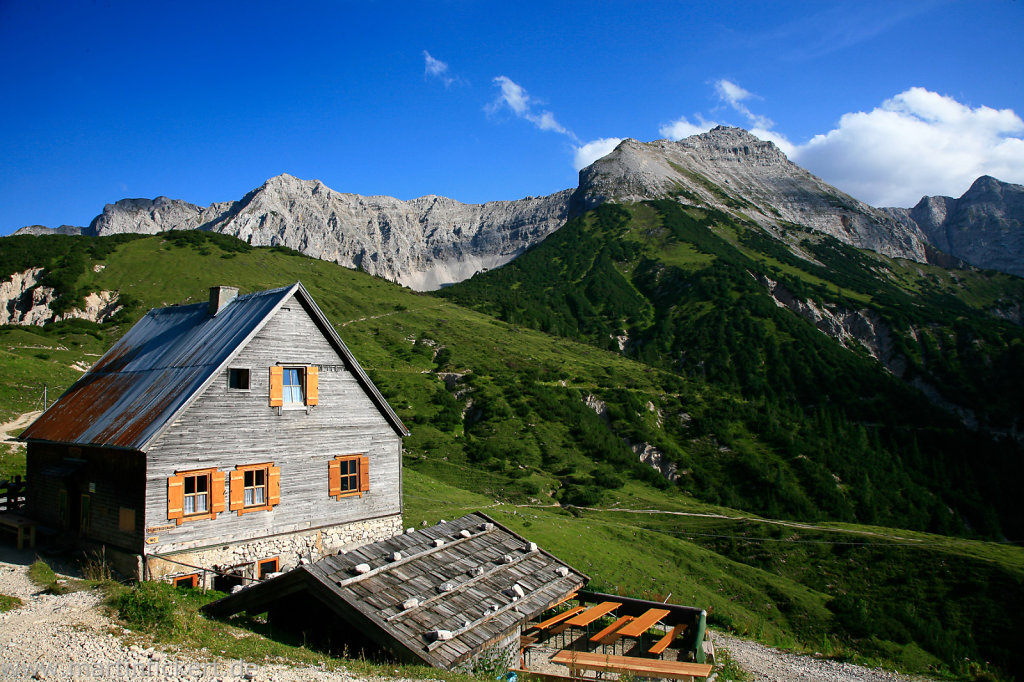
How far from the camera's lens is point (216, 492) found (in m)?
20.6

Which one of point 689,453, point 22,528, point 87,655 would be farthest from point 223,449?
point 689,453

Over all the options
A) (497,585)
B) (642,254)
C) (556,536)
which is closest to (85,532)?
(497,585)

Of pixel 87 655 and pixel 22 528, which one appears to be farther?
pixel 22 528

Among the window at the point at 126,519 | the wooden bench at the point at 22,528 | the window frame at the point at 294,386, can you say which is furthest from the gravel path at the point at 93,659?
the wooden bench at the point at 22,528

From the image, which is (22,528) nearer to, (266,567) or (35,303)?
(266,567)

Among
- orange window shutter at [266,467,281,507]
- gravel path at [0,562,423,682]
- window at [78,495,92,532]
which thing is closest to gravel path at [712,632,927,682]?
gravel path at [0,562,423,682]

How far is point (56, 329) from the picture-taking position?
7525cm

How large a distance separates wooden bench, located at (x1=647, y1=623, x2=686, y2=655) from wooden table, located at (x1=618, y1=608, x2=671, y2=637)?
50 cm

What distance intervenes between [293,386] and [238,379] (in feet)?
7.12

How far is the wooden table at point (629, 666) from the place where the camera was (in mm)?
15047

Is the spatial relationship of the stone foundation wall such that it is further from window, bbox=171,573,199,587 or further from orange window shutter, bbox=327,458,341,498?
orange window shutter, bbox=327,458,341,498

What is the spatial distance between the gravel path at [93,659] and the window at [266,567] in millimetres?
7817

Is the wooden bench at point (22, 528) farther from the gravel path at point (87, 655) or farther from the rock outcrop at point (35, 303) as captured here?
the rock outcrop at point (35, 303)

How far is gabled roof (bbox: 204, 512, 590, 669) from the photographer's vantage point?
523 inches
